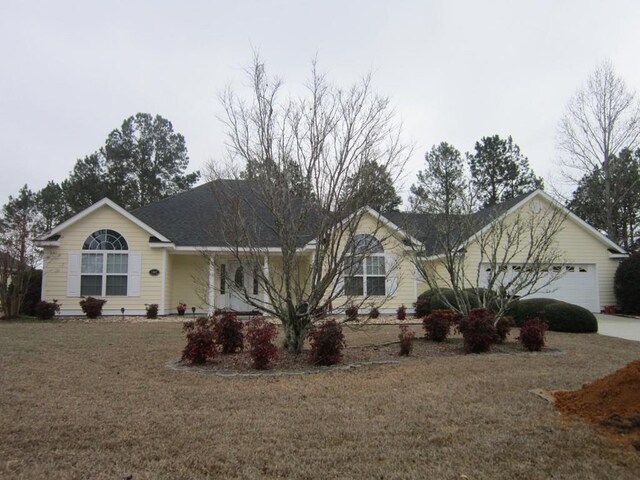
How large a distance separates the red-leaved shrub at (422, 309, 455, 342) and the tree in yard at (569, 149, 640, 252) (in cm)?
2263

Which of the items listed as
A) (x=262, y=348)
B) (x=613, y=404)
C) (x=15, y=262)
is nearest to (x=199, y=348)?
(x=262, y=348)

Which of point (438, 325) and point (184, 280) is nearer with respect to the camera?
point (438, 325)

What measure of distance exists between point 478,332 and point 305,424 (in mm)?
5222

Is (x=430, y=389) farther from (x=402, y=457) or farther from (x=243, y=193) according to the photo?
(x=243, y=193)

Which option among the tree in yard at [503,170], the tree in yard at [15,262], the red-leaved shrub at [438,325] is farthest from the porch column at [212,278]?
the tree in yard at [503,170]

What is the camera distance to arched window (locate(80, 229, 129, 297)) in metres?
17.7

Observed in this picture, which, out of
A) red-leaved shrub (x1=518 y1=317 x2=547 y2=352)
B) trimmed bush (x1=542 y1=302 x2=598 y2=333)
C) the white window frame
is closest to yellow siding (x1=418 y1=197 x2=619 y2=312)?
trimmed bush (x1=542 y1=302 x2=598 y2=333)

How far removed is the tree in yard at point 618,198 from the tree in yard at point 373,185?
80.1 feet

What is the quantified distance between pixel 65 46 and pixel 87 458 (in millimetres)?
10330

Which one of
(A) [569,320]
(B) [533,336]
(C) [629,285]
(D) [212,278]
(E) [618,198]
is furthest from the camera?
(E) [618,198]

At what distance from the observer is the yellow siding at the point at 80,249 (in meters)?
17.5

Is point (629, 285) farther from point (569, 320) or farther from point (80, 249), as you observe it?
point (80, 249)

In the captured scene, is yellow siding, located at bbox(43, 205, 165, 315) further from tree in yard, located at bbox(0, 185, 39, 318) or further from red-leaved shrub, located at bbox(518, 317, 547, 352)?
red-leaved shrub, located at bbox(518, 317, 547, 352)

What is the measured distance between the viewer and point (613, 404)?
14.8 ft
